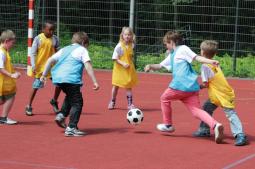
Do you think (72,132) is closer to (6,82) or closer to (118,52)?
(6,82)

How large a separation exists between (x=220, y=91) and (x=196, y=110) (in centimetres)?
48

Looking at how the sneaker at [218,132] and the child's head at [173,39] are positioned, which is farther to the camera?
the child's head at [173,39]

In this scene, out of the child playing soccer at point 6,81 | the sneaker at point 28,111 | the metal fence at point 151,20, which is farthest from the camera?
the metal fence at point 151,20

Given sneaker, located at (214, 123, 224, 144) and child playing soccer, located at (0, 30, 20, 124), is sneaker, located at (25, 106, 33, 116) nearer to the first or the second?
child playing soccer, located at (0, 30, 20, 124)

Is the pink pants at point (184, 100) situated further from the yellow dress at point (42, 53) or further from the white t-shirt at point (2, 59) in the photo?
the yellow dress at point (42, 53)

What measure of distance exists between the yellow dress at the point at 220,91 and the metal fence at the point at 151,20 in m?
10.2

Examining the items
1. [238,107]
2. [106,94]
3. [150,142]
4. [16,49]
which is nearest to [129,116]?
[150,142]

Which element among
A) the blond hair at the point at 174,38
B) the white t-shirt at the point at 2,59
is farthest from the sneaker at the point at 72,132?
the blond hair at the point at 174,38

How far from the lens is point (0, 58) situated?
9.83 meters

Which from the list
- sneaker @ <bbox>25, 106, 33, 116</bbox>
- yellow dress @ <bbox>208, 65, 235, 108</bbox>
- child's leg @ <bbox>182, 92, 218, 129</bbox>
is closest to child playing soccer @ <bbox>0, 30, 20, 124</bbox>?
sneaker @ <bbox>25, 106, 33, 116</bbox>

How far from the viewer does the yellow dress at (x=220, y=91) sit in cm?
875

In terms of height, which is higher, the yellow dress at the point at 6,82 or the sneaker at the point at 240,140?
the yellow dress at the point at 6,82

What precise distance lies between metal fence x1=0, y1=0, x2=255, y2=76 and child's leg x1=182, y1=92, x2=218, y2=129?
32.6 ft

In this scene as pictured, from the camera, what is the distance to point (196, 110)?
9070 millimetres
